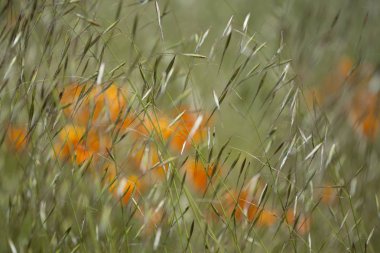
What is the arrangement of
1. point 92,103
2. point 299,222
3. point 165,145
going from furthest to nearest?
point 299,222 → point 92,103 → point 165,145

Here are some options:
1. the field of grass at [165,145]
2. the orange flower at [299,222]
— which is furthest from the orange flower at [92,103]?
the orange flower at [299,222]

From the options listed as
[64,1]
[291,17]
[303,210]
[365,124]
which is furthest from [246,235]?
[291,17]

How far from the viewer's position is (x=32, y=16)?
1301mm

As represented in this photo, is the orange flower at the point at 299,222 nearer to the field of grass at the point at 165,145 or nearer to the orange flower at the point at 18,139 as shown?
the field of grass at the point at 165,145

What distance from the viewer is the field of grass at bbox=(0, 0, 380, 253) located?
1282mm

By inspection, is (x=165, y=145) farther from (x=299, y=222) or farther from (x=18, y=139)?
(x=299, y=222)

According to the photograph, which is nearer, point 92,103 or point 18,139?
point 18,139

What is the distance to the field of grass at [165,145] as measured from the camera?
1.28 m

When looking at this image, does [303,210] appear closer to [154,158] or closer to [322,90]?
[154,158]

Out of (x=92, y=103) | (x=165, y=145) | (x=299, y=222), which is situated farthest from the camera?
(x=299, y=222)

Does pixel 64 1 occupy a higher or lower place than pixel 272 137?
higher

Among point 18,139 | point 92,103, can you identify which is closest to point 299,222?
point 92,103

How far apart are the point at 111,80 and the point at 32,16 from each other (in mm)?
178

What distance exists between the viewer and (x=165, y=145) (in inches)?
49.6
